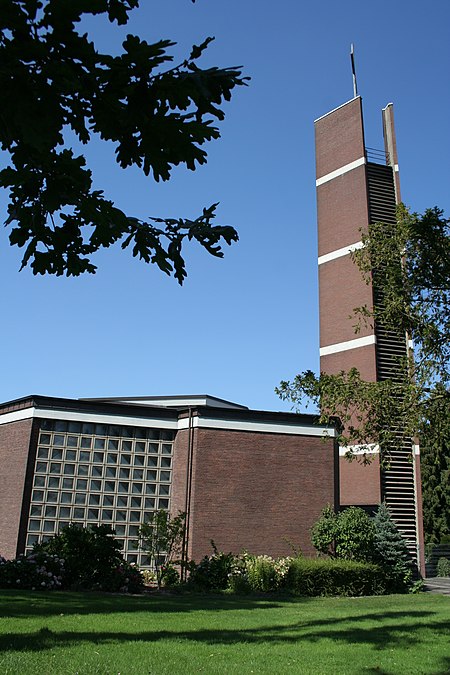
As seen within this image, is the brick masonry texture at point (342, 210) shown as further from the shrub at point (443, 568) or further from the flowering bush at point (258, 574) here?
the shrub at point (443, 568)

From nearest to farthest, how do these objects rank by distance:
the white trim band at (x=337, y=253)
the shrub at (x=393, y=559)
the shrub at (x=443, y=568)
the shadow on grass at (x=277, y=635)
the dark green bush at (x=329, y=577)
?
the shadow on grass at (x=277, y=635), the dark green bush at (x=329, y=577), the shrub at (x=393, y=559), the white trim band at (x=337, y=253), the shrub at (x=443, y=568)

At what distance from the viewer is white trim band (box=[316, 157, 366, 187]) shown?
30.0 meters

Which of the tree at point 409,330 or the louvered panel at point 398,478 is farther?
the louvered panel at point 398,478

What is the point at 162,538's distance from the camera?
744 inches

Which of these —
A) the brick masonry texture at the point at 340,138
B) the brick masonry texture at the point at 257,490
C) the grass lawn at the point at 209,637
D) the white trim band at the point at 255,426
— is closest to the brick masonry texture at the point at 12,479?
the grass lawn at the point at 209,637

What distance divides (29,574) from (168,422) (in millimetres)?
6562

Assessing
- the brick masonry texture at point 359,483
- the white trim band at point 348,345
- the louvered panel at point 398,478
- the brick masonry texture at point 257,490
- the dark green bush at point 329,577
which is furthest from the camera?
the white trim band at point 348,345

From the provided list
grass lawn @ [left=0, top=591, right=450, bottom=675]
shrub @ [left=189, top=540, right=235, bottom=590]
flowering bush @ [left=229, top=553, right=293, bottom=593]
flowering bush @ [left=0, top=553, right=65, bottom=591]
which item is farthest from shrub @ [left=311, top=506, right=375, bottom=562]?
flowering bush @ [left=0, top=553, right=65, bottom=591]

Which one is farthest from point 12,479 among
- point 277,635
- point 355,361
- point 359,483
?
point 355,361

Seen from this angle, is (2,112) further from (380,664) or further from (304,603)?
(304,603)

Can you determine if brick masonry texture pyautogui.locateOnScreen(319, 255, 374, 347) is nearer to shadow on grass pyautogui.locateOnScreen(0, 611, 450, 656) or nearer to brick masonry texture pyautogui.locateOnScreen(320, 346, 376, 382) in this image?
brick masonry texture pyautogui.locateOnScreen(320, 346, 376, 382)

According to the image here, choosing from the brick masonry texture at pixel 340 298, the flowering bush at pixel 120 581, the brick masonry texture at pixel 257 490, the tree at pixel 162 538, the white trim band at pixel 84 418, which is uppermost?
the brick masonry texture at pixel 340 298

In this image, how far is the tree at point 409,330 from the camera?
45.2 feet

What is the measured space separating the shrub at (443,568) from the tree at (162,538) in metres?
19.9
